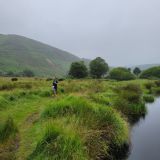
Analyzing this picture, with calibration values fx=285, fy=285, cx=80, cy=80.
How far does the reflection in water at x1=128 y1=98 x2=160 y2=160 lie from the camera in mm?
16609

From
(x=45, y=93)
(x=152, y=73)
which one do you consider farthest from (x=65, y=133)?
(x=152, y=73)

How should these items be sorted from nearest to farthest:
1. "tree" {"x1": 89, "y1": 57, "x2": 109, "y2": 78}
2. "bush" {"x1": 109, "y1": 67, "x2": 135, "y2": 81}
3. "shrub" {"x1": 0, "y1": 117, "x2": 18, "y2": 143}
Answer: "shrub" {"x1": 0, "y1": 117, "x2": 18, "y2": 143} < "bush" {"x1": 109, "y1": 67, "x2": 135, "y2": 81} < "tree" {"x1": 89, "y1": 57, "x2": 109, "y2": 78}

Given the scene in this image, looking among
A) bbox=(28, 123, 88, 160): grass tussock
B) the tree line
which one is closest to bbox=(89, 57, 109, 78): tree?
the tree line

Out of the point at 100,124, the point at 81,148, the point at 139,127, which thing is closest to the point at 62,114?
the point at 100,124

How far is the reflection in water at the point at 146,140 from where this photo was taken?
54.5ft

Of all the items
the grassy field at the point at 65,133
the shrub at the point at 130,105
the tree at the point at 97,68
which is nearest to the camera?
the grassy field at the point at 65,133

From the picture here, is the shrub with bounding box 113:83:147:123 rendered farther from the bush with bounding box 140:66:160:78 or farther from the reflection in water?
the bush with bounding box 140:66:160:78

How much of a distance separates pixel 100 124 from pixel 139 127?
9896 mm

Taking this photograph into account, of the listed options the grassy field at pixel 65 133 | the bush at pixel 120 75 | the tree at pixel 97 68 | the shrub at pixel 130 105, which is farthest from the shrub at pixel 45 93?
the tree at pixel 97 68

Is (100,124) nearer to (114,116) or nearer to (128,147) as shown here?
(114,116)

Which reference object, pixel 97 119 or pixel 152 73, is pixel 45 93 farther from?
pixel 152 73

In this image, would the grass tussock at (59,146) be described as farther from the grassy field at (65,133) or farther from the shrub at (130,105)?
the shrub at (130,105)

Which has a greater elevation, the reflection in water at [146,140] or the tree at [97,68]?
the tree at [97,68]

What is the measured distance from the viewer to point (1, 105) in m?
22.4
